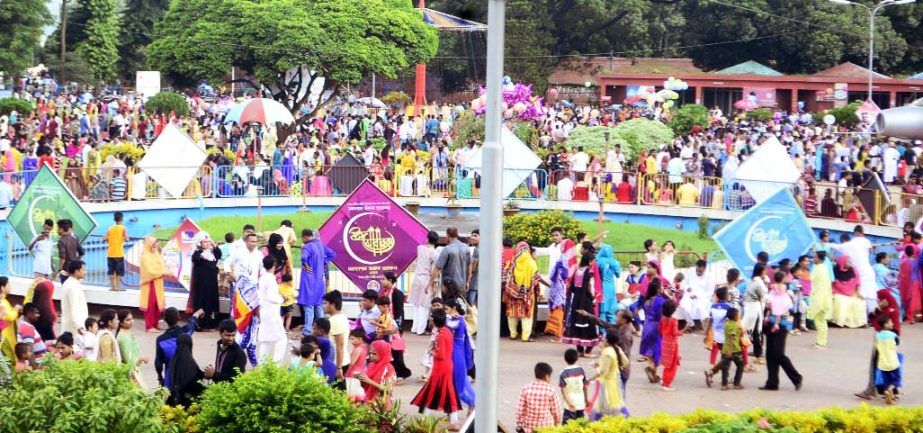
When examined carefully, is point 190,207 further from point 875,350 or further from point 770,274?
point 875,350

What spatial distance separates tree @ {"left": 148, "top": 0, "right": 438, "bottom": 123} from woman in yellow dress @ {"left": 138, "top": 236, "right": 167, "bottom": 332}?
75.9 ft

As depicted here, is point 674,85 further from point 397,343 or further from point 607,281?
point 397,343

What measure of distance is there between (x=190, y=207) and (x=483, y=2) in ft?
106

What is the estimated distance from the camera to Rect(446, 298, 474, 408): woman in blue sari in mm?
11586

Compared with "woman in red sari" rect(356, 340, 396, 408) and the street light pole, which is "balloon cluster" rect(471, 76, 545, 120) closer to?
"woman in red sari" rect(356, 340, 396, 408)

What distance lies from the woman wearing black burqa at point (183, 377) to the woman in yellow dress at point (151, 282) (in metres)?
5.21

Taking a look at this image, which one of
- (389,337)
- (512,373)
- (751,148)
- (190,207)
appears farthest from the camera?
(751,148)

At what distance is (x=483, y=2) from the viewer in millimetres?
55594

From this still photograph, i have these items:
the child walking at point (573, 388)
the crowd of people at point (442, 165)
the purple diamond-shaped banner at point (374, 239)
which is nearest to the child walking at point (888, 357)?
the child walking at point (573, 388)

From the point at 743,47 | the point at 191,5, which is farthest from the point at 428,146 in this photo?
the point at 743,47

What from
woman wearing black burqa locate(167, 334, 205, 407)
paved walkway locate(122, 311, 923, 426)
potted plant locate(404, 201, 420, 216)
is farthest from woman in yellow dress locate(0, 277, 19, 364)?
potted plant locate(404, 201, 420, 216)

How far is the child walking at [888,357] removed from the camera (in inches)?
501

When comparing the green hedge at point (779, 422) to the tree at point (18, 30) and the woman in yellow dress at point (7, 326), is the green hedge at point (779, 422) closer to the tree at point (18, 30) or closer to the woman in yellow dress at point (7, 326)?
the woman in yellow dress at point (7, 326)

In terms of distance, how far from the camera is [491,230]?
7.69 metres
